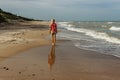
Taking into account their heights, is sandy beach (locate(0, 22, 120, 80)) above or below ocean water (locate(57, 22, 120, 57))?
above

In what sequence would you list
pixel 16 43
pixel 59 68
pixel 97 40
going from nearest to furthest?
pixel 59 68, pixel 16 43, pixel 97 40

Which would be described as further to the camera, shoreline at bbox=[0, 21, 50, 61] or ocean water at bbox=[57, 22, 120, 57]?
ocean water at bbox=[57, 22, 120, 57]

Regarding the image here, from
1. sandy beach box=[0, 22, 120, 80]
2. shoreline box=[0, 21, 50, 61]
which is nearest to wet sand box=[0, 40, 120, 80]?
sandy beach box=[0, 22, 120, 80]

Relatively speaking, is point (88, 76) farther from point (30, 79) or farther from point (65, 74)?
point (30, 79)

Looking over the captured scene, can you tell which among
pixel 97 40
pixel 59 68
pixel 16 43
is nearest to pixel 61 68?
pixel 59 68

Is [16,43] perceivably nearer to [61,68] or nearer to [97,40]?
[97,40]

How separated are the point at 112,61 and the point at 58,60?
224 cm

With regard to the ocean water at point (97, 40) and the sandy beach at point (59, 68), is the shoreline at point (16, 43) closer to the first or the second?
the sandy beach at point (59, 68)

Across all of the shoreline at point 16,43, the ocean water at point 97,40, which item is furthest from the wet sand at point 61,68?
the ocean water at point 97,40

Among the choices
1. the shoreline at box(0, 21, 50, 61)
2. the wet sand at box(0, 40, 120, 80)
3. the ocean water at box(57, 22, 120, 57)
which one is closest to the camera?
the wet sand at box(0, 40, 120, 80)

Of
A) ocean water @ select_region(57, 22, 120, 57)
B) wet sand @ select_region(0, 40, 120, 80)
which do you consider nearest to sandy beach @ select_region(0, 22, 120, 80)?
wet sand @ select_region(0, 40, 120, 80)

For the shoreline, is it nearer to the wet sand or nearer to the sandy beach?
the sandy beach

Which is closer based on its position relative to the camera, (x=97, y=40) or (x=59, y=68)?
(x=59, y=68)

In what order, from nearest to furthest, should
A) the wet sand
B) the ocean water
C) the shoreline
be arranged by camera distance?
the wet sand, the shoreline, the ocean water
